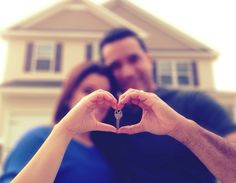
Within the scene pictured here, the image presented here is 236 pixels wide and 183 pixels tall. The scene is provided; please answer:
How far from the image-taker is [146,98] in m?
1.51

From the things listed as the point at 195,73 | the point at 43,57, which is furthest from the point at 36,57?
the point at 195,73

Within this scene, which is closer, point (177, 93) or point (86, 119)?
point (86, 119)

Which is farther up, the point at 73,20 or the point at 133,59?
the point at 73,20

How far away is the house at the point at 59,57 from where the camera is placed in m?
10.8

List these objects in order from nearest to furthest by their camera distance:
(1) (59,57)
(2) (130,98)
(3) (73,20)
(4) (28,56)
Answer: (2) (130,98) → (4) (28,56) → (1) (59,57) → (3) (73,20)

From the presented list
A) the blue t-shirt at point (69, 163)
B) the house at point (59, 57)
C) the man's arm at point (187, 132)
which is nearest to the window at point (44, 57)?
the house at point (59, 57)

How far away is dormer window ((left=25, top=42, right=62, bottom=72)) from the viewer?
11797mm

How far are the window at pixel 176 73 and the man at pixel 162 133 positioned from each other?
10.0m

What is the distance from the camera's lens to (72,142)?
2291 millimetres

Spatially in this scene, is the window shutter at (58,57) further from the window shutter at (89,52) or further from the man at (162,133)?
the man at (162,133)

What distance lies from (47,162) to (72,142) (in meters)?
0.78

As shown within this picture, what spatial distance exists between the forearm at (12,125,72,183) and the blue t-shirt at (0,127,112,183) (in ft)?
1.42

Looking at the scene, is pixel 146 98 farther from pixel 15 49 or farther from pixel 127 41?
pixel 15 49

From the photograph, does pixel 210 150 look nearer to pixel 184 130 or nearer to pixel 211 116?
pixel 184 130
